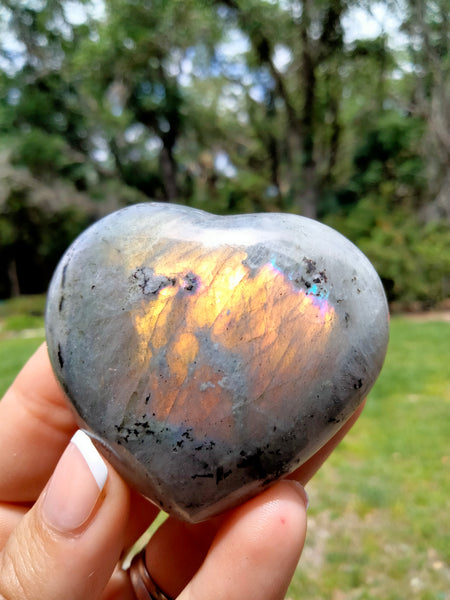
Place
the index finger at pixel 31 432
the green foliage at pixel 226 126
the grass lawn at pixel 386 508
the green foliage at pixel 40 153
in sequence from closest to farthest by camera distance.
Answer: the index finger at pixel 31 432 < the grass lawn at pixel 386 508 < the green foliage at pixel 226 126 < the green foliage at pixel 40 153

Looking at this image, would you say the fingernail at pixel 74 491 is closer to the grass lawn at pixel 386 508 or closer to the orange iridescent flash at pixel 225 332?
the orange iridescent flash at pixel 225 332

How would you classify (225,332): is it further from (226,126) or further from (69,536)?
(226,126)

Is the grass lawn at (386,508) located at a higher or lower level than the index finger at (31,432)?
lower

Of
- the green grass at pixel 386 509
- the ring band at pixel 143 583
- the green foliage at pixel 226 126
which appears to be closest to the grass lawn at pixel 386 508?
the green grass at pixel 386 509

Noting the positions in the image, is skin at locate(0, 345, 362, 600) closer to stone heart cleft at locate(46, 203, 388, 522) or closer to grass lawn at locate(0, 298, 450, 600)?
stone heart cleft at locate(46, 203, 388, 522)

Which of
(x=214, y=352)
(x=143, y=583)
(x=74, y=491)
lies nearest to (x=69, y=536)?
(x=74, y=491)

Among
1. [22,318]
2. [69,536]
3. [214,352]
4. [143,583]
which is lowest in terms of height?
[22,318]
